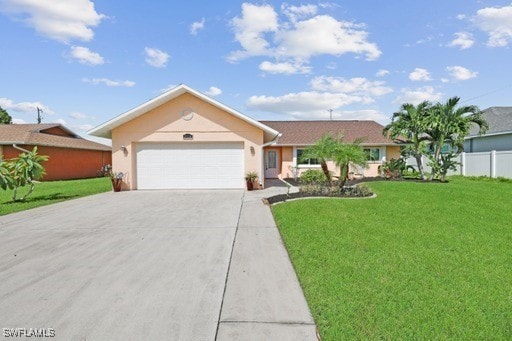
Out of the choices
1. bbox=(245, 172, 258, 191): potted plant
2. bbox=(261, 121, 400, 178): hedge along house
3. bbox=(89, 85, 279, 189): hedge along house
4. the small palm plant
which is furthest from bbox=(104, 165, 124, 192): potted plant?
bbox=(261, 121, 400, 178): hedge along house

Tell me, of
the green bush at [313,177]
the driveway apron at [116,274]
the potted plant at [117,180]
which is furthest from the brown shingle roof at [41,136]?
the green bush at [313,177]

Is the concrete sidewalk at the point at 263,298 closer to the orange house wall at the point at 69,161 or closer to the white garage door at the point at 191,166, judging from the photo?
the white garage door at the point at 191,166

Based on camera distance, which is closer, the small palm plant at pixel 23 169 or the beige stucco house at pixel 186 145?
the small palm plant at pixel 23 169

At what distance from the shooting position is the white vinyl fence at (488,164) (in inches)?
663

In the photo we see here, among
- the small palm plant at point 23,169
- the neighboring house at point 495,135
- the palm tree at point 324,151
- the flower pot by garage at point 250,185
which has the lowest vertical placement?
the flower pot by garage at point 250,185

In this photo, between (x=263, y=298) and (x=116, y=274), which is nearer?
(x=263, y=298)

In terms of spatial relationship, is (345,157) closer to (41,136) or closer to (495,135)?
(495,135)

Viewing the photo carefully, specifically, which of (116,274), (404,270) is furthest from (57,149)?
(404,270)

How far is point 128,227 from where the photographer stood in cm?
708

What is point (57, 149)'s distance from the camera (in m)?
22.9

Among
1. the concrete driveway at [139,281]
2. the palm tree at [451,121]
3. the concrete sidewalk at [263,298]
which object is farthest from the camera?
the palm tree at [451,121]

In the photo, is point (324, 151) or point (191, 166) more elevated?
point (324, 151)

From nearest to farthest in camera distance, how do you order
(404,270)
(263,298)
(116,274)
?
(263,298), (404,270), (116,274)

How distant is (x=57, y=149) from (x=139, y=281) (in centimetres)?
2385
